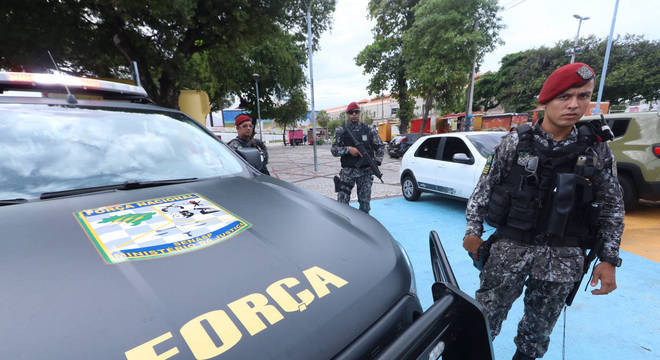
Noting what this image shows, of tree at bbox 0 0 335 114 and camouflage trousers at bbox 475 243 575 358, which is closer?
camouflage trousers at bbox 475 243 575 358

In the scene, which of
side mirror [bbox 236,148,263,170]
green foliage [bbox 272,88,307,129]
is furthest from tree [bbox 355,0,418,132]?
side mirror [bbox 236,148,263,170]

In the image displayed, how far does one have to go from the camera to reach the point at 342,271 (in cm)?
101

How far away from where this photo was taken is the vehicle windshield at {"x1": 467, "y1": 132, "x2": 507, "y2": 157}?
462cm

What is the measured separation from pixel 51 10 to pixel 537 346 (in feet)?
36.9

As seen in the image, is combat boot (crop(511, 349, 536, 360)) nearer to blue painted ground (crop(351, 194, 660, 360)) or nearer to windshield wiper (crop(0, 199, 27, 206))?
blue painted ground (crop(351, 194, 660, 360))

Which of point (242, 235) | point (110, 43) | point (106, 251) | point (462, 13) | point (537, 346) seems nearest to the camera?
point (106, 251)

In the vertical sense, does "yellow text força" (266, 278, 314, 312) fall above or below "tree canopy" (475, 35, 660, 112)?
below

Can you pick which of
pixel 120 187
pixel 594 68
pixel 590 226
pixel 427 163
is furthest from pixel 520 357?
pixel 594 68

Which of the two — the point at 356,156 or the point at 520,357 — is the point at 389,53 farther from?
the point at 520,357

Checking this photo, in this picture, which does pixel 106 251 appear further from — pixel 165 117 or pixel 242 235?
pixel 165 117

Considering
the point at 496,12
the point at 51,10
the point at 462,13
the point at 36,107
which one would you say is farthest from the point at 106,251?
the point at 496,12

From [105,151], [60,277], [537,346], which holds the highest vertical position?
[105,151]

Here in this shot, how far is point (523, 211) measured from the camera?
4.85 ft

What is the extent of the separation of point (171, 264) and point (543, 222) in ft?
5.86
